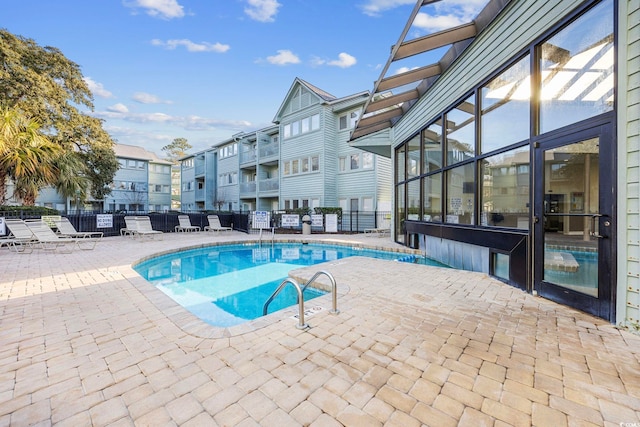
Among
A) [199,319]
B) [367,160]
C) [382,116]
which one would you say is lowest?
[199,319]

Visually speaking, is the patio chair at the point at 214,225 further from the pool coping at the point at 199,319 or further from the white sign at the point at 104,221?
the pool coping at the point at 199,319

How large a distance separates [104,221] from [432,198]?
14.3m

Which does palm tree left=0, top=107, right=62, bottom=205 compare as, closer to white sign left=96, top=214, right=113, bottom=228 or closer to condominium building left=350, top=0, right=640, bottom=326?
white sign left=96, top=214, right=113, bottom=228

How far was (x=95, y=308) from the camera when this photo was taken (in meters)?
3.56

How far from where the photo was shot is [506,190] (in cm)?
474

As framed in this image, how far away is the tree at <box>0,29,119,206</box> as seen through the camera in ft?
40.5

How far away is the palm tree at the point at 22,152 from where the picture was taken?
8562mm

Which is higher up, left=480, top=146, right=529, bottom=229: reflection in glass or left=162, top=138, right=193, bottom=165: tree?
left=162, top=138, right=193, bottom=165: tree

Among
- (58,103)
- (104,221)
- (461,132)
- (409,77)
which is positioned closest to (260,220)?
(104,221)

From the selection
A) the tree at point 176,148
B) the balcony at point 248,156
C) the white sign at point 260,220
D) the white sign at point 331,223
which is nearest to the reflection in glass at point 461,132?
the white sign at point 260,220

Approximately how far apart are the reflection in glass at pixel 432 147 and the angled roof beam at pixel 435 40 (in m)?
2.08

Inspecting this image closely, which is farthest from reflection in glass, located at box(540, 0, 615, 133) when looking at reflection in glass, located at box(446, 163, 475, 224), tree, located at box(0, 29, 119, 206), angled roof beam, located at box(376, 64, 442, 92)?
tree, located at box(0, 29, 119, 206)

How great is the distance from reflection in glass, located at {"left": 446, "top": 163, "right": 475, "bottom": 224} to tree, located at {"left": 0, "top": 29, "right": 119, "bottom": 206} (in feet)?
51.0

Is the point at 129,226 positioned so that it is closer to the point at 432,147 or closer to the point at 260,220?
the point at 260,220
